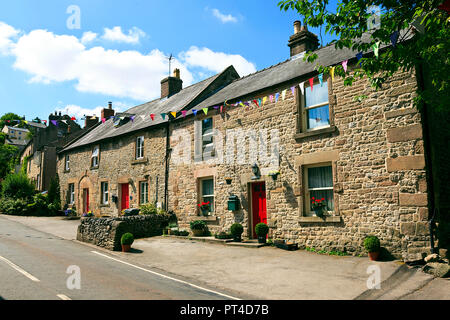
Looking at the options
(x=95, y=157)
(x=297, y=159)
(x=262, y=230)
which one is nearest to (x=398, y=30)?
(x=297, y=159)

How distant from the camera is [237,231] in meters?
12.5

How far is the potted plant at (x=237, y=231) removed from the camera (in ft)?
41.0

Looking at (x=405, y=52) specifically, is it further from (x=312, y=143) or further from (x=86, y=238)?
(x=86, y=238)

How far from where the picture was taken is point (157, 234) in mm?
15133

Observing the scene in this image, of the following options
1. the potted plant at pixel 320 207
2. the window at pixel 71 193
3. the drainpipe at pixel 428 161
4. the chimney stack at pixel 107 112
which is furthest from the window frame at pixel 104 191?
the drainpipe at pixel 428 161

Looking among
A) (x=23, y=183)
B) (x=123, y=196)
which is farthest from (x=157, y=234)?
(x=23, y=183)

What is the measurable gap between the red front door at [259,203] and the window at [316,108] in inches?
112

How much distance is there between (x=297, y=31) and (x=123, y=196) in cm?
1270

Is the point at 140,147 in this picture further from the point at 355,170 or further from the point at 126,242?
the point at 355,170

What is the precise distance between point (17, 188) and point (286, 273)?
2452 centimetres

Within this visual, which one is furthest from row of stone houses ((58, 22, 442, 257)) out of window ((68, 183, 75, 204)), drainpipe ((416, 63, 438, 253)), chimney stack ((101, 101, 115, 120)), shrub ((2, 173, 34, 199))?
shrub ((2, 173, 34, 199))

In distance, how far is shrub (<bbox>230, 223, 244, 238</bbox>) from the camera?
12.5 meters

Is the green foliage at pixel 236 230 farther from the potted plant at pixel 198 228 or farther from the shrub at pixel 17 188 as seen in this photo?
the shrub at pixel 17 188

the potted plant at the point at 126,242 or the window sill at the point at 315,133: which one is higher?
the window sill at the point at 315,133
